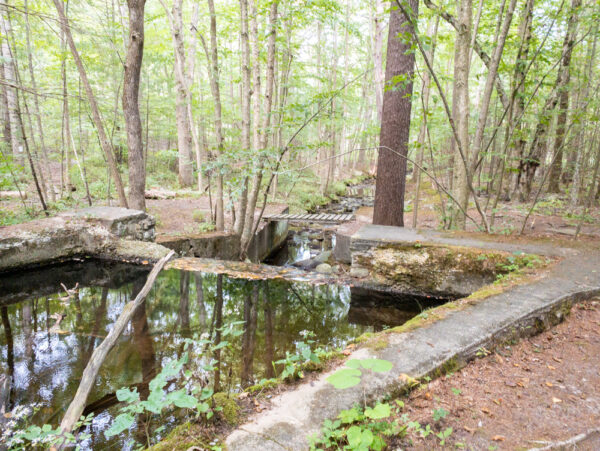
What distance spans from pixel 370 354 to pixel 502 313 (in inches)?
50.8

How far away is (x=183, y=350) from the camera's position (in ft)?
9.31

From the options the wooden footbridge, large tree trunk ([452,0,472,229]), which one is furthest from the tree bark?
the wooden footbridge

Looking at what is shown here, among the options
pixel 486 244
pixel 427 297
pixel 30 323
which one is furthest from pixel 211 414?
pixel 486 244

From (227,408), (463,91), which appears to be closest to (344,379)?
(227,408)

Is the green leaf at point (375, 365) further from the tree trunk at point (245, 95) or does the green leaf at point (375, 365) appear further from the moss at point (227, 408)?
the tree trunk at point (245, 95)

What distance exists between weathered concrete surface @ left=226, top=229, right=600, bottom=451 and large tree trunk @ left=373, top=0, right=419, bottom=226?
9.31 ft

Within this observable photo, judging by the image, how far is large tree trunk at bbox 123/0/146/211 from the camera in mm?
5973

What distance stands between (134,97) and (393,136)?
5115mm

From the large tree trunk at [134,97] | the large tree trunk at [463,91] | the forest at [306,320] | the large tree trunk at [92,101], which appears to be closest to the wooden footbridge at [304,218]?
the forest at [306,320]

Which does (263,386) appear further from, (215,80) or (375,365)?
(215,80)

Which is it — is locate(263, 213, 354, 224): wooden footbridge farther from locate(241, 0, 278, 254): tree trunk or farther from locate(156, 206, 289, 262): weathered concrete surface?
locate(241, 0, 278, 254): tree trunk

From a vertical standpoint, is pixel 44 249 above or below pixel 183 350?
above

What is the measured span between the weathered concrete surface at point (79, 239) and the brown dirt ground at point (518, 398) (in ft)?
15.8

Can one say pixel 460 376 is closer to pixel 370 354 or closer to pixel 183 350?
pixel 370 354
